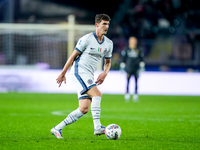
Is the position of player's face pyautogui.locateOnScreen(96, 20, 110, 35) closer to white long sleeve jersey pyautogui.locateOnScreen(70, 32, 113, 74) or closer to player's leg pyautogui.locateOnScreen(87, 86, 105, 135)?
white long sleeve jersey pyautogui.locateOnScreen(70, 32, 113, 74)

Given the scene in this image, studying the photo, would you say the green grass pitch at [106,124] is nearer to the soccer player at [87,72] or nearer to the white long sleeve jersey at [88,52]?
the soccer player at [87,72]

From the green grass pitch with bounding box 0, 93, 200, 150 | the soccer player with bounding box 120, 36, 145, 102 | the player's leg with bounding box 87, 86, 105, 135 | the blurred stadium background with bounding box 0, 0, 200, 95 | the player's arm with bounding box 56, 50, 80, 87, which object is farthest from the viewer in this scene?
the blurred stadium background with bounding box 0, 0, 200, 95

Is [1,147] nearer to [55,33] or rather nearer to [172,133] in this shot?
[172,133]

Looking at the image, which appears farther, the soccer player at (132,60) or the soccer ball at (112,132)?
the soccer player at (132,60)

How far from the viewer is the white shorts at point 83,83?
5.29 metres

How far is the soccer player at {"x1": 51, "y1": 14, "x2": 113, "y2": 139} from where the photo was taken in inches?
209

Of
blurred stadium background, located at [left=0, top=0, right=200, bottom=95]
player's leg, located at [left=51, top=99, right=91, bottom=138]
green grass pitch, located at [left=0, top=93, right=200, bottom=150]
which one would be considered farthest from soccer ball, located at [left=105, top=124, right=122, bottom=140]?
blurred stadium background, located at [left=0, top=0, right=200, bottom=95]

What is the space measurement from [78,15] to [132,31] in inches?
245

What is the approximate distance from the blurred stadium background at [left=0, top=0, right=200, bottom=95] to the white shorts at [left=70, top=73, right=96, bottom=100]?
1009 centimetres

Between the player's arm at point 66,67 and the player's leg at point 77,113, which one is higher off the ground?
the player's arm at point 66,67

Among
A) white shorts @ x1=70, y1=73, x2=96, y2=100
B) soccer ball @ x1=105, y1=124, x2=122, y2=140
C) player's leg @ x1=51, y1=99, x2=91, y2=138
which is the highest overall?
white shorts @ x1=70, y1=73, x2=96, y2=100

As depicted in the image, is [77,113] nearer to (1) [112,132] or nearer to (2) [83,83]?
(2) [83,83]

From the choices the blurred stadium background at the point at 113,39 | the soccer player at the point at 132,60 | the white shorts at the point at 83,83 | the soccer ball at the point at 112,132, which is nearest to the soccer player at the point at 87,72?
the white shorts at the point at 83,83

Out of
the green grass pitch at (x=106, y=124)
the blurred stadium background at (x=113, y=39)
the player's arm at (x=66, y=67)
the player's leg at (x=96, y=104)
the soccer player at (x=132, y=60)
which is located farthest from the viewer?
the blurred stadium background at (x=113, y=39)
